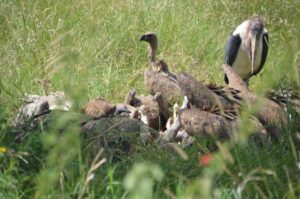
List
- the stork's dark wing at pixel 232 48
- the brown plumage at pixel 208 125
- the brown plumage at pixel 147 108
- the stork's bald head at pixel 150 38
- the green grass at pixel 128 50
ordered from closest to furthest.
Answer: the green grass at pixel 128 50
the brown plumage at pixel 208 125
the brown plumage at pixel 147 108
the stork's bald head at pixel 150 38
the stork's dark wing at pixel 232 48

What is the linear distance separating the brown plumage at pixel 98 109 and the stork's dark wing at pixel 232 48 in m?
3.14

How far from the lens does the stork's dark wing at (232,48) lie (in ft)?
30.0

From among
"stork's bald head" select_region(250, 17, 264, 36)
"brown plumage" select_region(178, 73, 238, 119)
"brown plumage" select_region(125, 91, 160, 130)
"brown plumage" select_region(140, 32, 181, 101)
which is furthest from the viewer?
"stork's bald head" select_region(250, 17, 264, 36)

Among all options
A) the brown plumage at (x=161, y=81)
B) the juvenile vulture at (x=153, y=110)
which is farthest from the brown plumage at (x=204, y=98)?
the brown plumage at (x=161, y=81)

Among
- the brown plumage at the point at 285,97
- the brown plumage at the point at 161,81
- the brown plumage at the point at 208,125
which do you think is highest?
the brown plumage at the point at 208,125

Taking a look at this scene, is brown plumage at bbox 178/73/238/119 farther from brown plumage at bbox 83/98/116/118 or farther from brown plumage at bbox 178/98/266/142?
brown plumage at bbox 83/98/116/118

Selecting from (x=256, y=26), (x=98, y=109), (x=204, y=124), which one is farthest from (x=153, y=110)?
(x=256, y=26)

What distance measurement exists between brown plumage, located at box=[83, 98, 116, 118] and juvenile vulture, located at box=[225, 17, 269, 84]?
3045 mm

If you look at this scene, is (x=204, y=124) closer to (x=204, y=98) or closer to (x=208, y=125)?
(x=208, y=125)

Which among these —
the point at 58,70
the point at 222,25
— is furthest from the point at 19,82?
the point at 58,70

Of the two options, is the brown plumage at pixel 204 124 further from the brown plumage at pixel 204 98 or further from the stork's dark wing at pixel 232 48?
the stork's dark wing at pixel 232 48

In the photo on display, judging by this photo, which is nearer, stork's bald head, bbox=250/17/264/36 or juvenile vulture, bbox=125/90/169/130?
juvenile vulture, bbox=125/90/169/130

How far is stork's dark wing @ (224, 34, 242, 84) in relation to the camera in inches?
360

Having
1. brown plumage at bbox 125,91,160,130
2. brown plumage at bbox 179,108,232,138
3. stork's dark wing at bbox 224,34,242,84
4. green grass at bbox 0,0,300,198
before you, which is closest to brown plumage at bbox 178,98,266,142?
brown plumage at bbox 179,108,232,138
